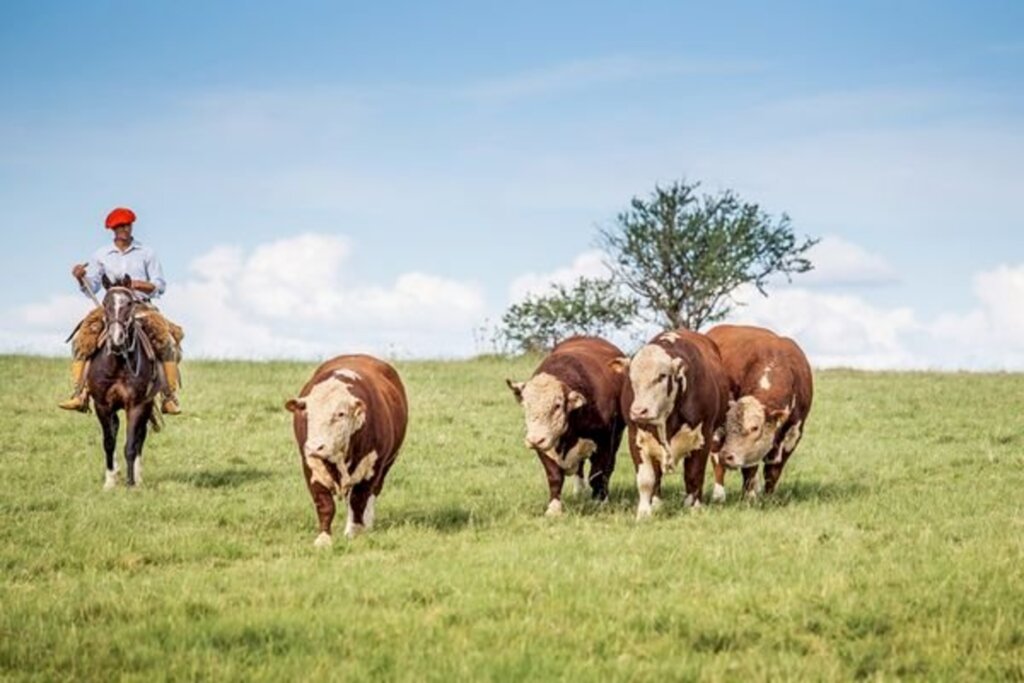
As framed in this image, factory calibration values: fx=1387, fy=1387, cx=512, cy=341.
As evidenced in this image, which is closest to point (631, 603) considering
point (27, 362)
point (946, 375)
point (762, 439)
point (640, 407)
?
point (640, 407)

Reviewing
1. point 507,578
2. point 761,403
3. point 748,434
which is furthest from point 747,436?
point 507,578

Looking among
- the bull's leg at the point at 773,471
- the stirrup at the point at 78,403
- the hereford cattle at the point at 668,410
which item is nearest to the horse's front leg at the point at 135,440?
the stirrup at the point at 78,403

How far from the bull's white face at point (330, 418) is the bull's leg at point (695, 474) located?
3739 mm

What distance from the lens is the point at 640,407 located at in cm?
1407

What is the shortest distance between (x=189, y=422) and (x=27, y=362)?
39.3ft

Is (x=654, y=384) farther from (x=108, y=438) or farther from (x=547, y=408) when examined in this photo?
(x=108, y=438)

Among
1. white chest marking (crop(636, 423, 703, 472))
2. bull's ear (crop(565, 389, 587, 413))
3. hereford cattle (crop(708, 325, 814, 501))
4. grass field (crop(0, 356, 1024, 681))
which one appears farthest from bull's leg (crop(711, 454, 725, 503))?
bull's ear (crop(565, 389, 587, 413))

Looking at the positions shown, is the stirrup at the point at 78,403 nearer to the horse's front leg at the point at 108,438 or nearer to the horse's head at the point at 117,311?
the horse's front leg at the point at 108,438

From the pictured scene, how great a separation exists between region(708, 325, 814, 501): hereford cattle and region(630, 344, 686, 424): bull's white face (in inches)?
67.0

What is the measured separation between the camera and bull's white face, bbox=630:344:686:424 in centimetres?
1408

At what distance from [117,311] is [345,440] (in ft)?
19.6

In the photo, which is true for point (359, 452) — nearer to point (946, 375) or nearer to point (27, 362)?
point (27, 362)

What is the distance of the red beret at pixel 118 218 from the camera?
18.8 meters

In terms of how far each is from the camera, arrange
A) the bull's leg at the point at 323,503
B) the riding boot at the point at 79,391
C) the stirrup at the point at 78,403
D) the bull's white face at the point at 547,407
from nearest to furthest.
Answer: the bull's leg at the point at 323,503
the bull's white face at the point at 547,407
the riding boot at the point at 79,391
the stirrup at the point at 78,403
